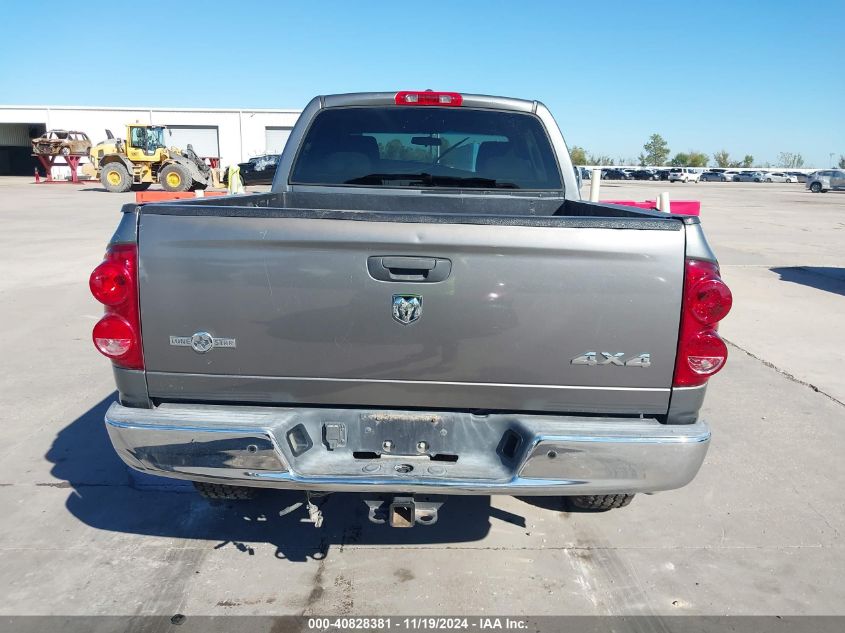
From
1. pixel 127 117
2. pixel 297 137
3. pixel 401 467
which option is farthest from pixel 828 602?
pixel 127 117

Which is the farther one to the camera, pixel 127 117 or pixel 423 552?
pixel 127 117

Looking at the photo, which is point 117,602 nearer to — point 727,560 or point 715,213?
point 727,560

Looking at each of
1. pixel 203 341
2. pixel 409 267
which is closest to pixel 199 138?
pixel 203 341

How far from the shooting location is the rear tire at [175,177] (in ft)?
93.5

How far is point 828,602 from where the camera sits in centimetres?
302

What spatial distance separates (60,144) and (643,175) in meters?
60.4

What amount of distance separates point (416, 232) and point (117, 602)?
2083mm

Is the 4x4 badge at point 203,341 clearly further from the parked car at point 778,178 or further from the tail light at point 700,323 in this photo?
the parked car at point 778,178

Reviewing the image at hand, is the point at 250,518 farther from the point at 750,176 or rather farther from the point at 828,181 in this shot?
the point at 750,176

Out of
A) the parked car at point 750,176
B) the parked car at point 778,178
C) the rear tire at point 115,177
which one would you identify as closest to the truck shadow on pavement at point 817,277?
the rear tire at point 115,177

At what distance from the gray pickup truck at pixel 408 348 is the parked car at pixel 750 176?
8877cm

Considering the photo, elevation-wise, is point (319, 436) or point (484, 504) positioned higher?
point (319, 436)

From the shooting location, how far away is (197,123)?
49.3 meters

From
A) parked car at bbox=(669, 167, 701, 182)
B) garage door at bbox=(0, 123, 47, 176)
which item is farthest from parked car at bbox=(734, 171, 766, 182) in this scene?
garage door at bbox=(0, 123, 47, 176)
